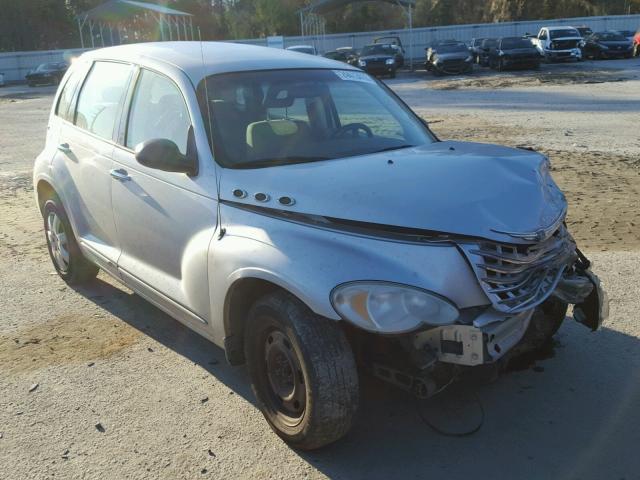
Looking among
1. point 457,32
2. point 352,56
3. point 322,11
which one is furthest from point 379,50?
point 457,32

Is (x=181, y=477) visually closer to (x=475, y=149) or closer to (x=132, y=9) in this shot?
Result: (x=475, y=149)

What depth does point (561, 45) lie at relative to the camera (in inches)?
1335

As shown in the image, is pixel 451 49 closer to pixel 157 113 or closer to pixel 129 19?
pixel 129 19

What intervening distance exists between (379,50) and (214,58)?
31294mm

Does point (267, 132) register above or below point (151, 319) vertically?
above

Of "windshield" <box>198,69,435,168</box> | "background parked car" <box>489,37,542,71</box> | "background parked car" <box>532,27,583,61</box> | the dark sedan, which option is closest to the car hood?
"windshield" <box>198,69,435,168</box>

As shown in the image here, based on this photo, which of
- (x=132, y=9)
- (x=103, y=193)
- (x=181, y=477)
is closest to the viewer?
(x=181, y=477)

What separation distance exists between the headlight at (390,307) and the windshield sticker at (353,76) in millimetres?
2127

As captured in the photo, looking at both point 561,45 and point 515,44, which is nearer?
point 515,44

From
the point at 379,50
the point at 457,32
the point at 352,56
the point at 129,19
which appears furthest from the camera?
the point at 129,19

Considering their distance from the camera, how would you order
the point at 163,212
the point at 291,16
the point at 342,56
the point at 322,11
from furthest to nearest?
the point at 291,16 → the point at 322,11 → the point at 342,56 → the point at 163,212

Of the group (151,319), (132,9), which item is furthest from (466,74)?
(151,319)

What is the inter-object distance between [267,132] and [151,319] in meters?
1.98

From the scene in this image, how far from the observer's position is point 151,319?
5027mm
